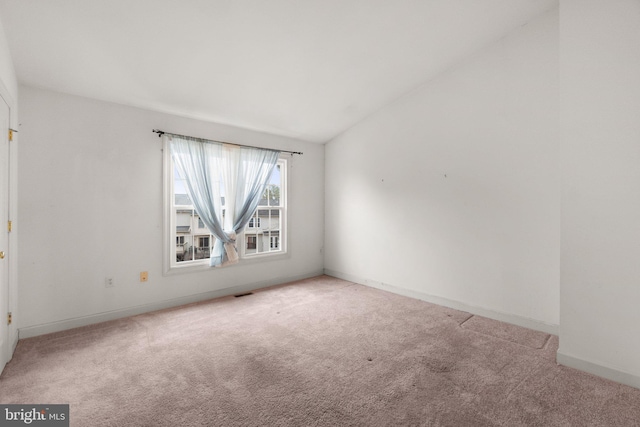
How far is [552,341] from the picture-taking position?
2711mm

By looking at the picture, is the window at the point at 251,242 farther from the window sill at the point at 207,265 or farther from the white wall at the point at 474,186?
the white wall at the point at 474,186

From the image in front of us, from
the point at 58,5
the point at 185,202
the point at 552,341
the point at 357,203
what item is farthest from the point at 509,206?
the point at 58,5

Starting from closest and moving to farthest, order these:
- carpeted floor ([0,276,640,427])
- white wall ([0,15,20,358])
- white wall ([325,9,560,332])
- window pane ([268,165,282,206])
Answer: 1. carpeted floor ([0,276,640,427])
2. white wall ([0,15,20,358])
3. white wall ([325,9,560,332])
4. window pane ([268,165,282,206])

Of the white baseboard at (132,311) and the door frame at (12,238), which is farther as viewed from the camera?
the white baseboard at (132,311)

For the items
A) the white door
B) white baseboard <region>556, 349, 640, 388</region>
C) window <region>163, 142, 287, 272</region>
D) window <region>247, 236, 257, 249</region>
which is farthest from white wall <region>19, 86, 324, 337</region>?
white baseboard <region>556, 349, 640, 388</region>

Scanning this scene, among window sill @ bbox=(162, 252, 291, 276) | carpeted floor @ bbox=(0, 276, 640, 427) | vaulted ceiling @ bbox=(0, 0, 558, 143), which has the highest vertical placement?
vaulted ceiling @ bbox=(0, 0, 558, 143)

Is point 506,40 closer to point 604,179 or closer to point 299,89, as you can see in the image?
point 604,179

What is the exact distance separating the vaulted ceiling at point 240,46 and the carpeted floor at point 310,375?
2579 millimetres

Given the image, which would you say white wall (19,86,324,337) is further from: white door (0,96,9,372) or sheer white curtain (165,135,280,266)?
white door (0,96,9,372)

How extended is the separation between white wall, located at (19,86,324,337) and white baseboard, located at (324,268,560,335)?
2469 millimetres

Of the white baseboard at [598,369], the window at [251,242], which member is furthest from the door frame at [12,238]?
the white baseboard at [598,369]

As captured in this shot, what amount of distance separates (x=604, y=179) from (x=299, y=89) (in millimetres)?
3071

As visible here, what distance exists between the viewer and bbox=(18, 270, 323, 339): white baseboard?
2857mm

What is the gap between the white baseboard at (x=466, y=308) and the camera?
2.94 meters
